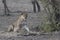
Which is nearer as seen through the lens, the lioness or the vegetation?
the vegetation

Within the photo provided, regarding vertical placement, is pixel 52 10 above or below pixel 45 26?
above

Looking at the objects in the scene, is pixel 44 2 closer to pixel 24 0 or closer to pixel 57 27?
pixel 57 27

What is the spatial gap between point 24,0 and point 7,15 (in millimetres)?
7859

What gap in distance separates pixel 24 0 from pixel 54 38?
1627 centimetres

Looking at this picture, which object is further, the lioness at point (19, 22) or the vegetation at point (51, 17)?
the lioness at point (19, 22)

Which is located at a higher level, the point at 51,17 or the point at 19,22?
the point at 51,17

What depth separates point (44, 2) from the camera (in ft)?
31.2

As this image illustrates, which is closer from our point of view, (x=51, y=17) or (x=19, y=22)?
(x=51, y=17)

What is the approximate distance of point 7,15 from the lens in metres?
15.1

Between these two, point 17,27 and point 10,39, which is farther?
point 17,27

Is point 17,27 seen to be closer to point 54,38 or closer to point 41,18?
point 41,18

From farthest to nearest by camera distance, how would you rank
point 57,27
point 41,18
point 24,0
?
point 24,0, point 41,18, point 57,27

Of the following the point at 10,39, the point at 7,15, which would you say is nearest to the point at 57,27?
the point at 10,39

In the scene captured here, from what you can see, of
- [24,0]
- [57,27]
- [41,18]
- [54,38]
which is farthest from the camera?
[24,0]
